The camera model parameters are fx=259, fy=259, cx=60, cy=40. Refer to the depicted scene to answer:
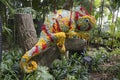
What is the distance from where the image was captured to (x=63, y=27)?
4.18m

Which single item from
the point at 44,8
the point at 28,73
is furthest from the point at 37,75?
the point at 44,8

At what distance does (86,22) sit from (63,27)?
423 millimetres

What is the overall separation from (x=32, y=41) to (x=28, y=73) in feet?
2.09

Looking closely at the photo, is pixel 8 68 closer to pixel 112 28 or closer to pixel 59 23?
pixel 59 23

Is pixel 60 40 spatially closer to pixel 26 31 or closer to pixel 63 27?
pixel 63 27

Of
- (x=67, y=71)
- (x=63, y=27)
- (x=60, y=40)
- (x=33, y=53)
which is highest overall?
(x=63, y=27)

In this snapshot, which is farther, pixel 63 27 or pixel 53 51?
pixel 53 51

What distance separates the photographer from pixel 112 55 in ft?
24.7

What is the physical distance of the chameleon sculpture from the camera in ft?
13.3

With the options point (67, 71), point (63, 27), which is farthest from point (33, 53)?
point (67, 71)

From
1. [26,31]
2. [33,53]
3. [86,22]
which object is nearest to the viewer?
[86,22]

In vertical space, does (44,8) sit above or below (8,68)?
above

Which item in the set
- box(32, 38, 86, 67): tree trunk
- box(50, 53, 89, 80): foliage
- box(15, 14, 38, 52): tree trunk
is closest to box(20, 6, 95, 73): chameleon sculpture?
box(32, 38, 86, 67): tree trunk

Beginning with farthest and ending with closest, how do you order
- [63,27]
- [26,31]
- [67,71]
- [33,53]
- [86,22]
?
1. [67,71]
2. [26,31]
3. [33,53]
4. [63,27]
5. [86,22]
